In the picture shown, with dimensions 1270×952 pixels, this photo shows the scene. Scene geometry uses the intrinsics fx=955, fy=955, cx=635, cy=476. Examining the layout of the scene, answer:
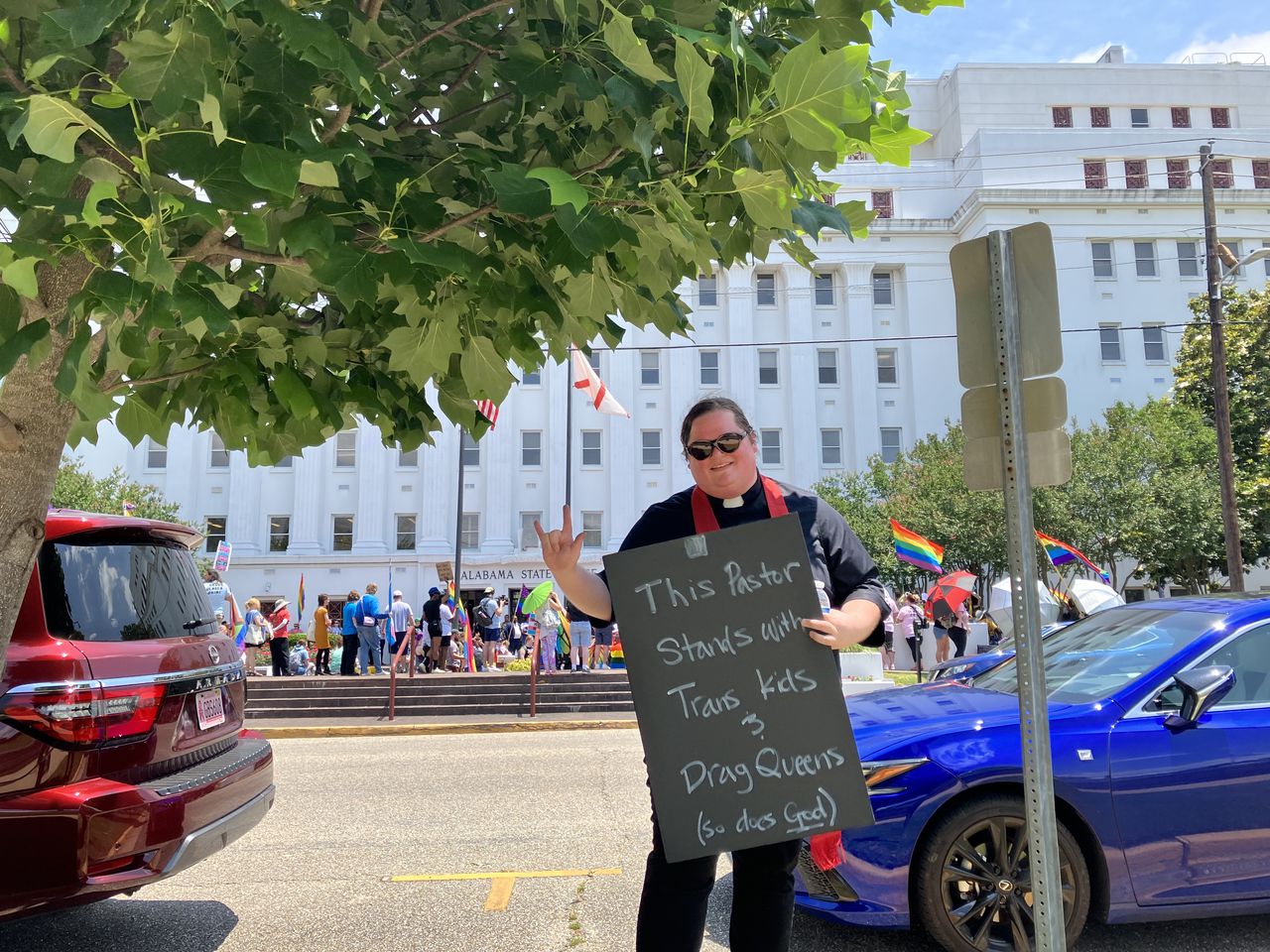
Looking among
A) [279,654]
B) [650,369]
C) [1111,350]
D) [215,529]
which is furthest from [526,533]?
[1111,350]

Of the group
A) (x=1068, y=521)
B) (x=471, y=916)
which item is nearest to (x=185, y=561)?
(x=471, y=916)

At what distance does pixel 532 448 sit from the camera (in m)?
43.7

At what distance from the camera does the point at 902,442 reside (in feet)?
147

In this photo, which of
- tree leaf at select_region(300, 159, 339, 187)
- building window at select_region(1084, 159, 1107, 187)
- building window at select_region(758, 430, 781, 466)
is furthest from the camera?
building window at select_region(1084, 159, 1107, 187)

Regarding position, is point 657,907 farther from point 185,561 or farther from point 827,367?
point 827,367

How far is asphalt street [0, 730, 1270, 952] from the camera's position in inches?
180

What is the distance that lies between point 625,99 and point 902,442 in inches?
1757

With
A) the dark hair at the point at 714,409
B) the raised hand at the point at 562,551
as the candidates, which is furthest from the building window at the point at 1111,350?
the raised hand at the point at 562,551

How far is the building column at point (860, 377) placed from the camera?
145ft

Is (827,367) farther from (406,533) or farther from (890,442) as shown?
(406,533)

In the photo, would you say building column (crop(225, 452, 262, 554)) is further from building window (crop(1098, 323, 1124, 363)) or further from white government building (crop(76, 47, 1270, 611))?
building window (crop(1098, 323, 1124, 363))

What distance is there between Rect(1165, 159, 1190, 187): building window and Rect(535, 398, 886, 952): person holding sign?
165 feet

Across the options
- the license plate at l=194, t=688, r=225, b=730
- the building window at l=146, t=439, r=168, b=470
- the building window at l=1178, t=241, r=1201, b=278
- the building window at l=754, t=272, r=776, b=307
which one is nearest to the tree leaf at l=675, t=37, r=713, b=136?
the license plate at l=194, t=688, r=225, b=730

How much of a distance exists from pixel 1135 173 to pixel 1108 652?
49144mm
